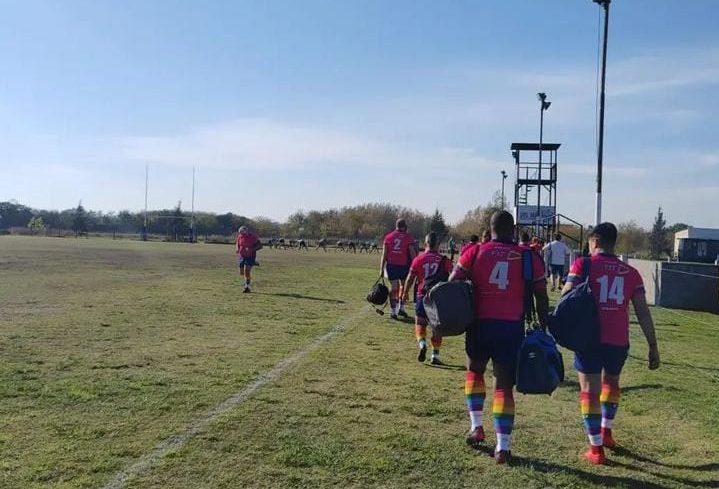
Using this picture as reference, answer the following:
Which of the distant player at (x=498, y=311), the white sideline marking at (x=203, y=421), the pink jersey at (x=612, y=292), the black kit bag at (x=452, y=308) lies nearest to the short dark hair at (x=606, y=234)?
the pink jersey at (x=612, y=292)

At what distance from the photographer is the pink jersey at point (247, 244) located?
17.8 metres

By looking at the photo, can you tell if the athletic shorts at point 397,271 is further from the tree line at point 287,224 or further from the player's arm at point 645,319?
the tree line at point 287,224

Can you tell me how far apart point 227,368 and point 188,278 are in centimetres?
1479

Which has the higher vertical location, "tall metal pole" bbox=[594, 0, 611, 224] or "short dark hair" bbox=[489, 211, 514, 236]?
"tall metal pole" bbox=[594, 0, 611, 224]

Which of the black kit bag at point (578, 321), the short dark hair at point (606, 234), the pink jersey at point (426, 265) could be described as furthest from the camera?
the pink jersey at point (426, 265)

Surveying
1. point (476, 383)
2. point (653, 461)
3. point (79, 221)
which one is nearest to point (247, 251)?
point (476, 383)

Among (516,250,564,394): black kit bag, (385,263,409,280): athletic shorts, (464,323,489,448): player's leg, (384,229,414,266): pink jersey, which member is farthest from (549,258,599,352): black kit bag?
(385,263,409,280): athletic shorts

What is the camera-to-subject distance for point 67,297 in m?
15.3

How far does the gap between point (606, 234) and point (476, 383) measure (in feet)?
5.30

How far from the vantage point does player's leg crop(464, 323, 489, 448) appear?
530 centimetres

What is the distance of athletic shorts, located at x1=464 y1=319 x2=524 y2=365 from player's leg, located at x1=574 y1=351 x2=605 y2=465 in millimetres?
543

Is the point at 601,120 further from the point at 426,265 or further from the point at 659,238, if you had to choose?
the point at 659,238

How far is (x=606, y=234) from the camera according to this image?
542 cm

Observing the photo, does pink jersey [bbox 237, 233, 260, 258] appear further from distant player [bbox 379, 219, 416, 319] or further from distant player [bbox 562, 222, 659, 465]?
distant player [bbox 562, 222, 659, 465]
